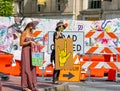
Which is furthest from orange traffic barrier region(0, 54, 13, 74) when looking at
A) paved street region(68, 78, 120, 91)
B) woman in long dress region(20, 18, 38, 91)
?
woman in long dress region(20, 18, 38, 91)

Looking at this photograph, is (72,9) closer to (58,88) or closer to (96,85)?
(96,85)

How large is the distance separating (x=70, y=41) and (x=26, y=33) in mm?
2309

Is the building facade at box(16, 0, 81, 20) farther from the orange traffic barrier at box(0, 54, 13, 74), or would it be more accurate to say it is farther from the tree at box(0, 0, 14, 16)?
the orange traffic barrier at box(0, 54, 13, 74)

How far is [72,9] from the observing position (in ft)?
149

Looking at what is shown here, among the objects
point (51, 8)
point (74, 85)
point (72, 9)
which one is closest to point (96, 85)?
point (74, 85)

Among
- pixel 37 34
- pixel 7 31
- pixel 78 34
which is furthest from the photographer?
pixel 7 31

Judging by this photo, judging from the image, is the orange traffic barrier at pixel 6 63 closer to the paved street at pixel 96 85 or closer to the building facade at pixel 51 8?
the paved street at pixel 96 85

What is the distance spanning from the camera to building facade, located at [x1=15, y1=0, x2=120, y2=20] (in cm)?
4309

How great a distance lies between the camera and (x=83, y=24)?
24891 mm

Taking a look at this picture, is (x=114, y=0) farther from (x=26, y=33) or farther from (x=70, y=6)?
(x=26, y=33)

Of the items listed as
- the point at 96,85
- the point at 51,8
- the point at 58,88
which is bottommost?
the point at 96,85

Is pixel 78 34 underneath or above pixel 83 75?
above

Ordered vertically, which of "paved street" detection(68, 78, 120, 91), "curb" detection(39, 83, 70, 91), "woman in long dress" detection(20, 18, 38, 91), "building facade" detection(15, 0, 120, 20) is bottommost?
"paved street" detection(68, 78, 120, 91)

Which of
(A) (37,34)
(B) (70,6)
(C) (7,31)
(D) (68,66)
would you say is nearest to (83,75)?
(D) (68,66)
